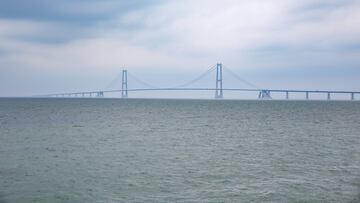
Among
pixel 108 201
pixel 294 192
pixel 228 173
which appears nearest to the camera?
pixel 108 201

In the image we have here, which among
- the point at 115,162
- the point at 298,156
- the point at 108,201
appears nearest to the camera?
the point at 108,201

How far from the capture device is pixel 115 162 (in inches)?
739

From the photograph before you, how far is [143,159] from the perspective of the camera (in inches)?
772

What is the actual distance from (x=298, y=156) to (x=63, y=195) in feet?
37.9

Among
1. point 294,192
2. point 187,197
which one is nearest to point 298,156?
point 294,192

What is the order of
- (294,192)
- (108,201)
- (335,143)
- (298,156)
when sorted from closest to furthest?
(108,201), (294,192), (298,156), (335,143)

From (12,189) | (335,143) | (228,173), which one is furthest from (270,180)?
(335,143)

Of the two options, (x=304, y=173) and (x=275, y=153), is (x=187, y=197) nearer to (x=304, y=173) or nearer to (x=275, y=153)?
(x=304, y=173)

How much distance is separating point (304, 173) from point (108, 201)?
746 cm

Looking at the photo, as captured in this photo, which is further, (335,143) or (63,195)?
(335,143)

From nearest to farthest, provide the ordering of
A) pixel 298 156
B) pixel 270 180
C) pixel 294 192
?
pixel 294 192 → pixel 270 180 → pixel 298 156

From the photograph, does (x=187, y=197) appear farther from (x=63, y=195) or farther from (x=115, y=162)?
(x=115, y=162)

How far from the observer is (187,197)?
→ 12586mm

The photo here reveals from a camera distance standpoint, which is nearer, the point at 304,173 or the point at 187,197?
the point at 187,197
